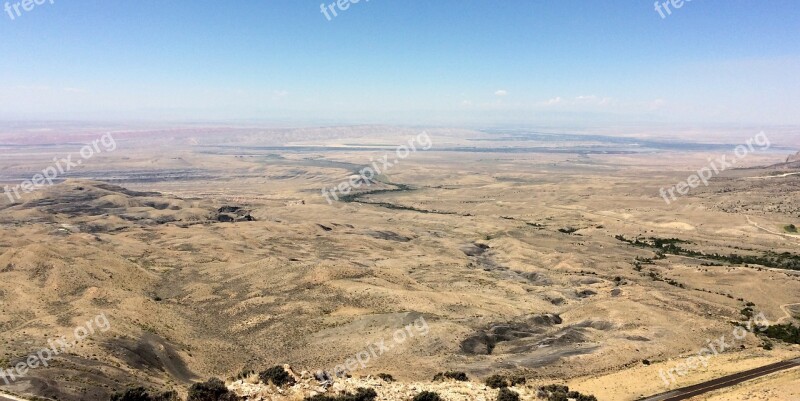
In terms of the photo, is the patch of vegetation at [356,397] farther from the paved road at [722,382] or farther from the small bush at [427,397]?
the paved road at [722,382]

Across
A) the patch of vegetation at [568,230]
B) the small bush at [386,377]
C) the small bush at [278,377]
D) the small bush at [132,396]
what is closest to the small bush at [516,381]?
the small bush at [386,377]

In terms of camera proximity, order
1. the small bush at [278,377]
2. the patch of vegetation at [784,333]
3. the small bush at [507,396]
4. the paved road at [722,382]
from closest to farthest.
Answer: the small bush at [507,396], the small bush at [278,377], the paved road at [722,382], the patch of vegetation at [784,333]

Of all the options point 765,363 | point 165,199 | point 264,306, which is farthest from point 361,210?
point 765,363

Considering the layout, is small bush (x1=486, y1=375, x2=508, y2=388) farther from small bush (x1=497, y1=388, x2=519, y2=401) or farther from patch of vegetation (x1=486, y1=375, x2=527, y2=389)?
small bush (x1=497, y1=388, x2=519, y2=401)

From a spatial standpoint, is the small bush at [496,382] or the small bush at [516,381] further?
the small bush at [516,381]

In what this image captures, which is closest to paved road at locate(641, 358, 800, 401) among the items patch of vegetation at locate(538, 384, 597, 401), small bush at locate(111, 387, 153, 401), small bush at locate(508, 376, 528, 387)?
patch of vegetation at locate(538, 384, 597, 401)

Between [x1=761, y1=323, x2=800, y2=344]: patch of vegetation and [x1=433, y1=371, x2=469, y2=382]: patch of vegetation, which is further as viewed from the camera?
[x1=761, y1=323, x2=800, y2=344]: patch of vegetation

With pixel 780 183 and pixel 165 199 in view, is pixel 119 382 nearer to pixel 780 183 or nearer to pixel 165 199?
pixel 165 199
